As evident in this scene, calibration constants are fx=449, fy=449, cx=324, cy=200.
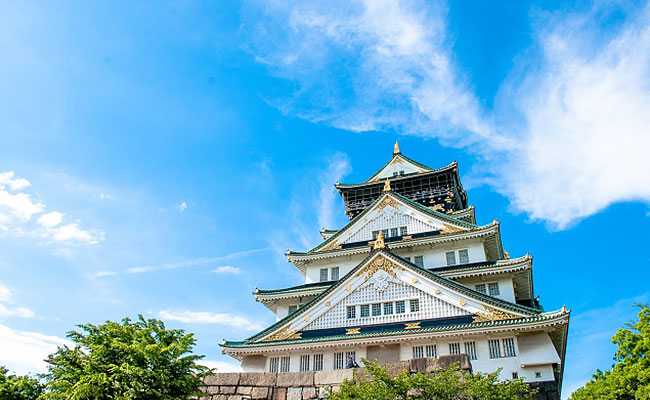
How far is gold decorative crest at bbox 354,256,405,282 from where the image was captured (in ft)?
83.6

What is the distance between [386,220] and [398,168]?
10.9 metres

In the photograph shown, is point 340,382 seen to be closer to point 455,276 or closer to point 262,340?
point 262,340

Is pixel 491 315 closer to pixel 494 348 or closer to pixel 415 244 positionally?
pixel 494 348

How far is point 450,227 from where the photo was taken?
31.7 m

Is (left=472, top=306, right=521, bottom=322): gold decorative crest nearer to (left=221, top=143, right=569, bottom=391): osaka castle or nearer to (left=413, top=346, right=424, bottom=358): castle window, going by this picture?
(left=221, top=143, right=569, bottom=391): osaka castle

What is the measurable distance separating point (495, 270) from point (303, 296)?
12543 mm

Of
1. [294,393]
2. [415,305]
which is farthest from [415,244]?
[294,393]

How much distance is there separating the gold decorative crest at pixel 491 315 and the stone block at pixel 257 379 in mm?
11599

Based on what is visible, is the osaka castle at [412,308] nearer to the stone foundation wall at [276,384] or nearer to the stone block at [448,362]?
the stone foundation wall at [276,384]

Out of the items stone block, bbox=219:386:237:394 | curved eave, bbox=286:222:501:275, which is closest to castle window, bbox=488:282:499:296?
curved eave, bbox=286:222:501:275

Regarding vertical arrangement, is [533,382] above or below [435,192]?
below

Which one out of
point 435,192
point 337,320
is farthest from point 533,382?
point 435,192

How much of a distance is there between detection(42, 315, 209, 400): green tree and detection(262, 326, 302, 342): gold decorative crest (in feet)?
33.1

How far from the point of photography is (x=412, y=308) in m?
24.3
